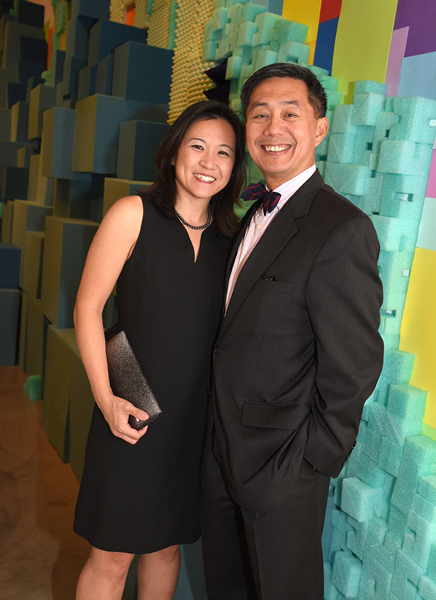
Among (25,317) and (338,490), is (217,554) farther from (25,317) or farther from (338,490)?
(25,317)

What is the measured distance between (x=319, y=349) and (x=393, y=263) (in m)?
0.42

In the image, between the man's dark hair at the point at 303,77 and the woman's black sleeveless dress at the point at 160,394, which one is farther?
the woman's black sleeveless dress at the point at 160,394

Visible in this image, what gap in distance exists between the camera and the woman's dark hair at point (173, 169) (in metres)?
1.59

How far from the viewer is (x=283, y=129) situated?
1.37m

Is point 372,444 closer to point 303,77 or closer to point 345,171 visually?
point 345,171

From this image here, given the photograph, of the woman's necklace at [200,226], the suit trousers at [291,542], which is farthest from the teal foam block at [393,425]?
the woman's necklace at [200,226]

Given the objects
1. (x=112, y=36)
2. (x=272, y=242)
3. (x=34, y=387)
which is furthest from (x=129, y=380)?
(x=112, y=36)

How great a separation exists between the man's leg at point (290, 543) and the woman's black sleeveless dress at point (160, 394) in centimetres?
37

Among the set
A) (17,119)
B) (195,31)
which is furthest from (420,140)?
(17,119)

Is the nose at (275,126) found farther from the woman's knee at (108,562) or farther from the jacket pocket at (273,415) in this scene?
the woman's knee at (108,562)

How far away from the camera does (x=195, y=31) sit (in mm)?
2703

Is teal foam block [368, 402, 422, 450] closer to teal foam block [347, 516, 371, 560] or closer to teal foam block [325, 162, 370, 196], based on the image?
teal foam block [347, 516, 371, 560]

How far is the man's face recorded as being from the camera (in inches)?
53.9

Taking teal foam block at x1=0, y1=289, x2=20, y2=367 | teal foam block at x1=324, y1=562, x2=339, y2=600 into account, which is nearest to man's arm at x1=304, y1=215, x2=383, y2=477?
teal foam block at x1=324, y1=562, x2=339, y2=600
